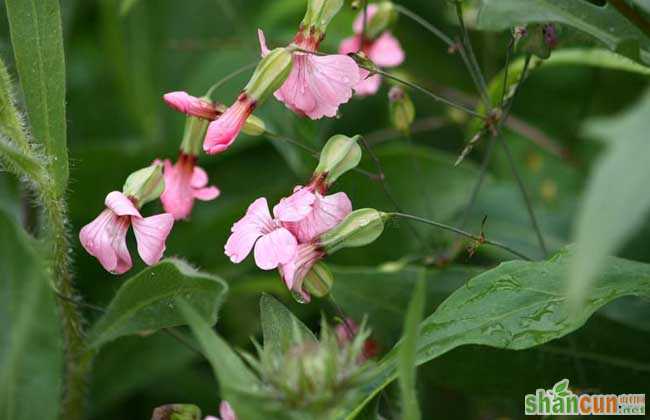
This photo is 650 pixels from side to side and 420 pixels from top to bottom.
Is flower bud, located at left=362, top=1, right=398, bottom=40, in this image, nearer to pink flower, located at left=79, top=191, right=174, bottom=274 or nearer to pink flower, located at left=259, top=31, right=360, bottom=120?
pink flower, located at left=259, top=31, right=360, bottom=120

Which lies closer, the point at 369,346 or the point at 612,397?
the point at 612,397

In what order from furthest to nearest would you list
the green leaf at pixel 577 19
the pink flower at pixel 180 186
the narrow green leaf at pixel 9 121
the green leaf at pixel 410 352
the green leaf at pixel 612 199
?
the pink flower at pixel 180 186, the narrow green leaf at pixel 9 121, the green leaf at pixel 577 19, the green leaf at pixel 410 352, the green leaf at pixel 612 199

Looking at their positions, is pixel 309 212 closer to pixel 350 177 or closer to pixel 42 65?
pixel 42 65

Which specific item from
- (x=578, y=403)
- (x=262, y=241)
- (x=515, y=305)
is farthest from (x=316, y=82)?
(x=578, y=403)

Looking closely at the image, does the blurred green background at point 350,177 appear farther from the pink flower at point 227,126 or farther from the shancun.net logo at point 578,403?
the pink flower at point 227,126

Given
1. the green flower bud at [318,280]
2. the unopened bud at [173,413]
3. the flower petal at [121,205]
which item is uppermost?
the flower petal at [121,205]

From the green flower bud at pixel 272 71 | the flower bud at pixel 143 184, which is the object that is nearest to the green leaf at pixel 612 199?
the green flower bud at pixel 272 71

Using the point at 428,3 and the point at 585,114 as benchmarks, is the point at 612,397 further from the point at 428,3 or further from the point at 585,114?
the point at 428,3

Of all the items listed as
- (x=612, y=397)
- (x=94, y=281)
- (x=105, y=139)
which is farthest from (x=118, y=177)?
(x=612, y=397)
